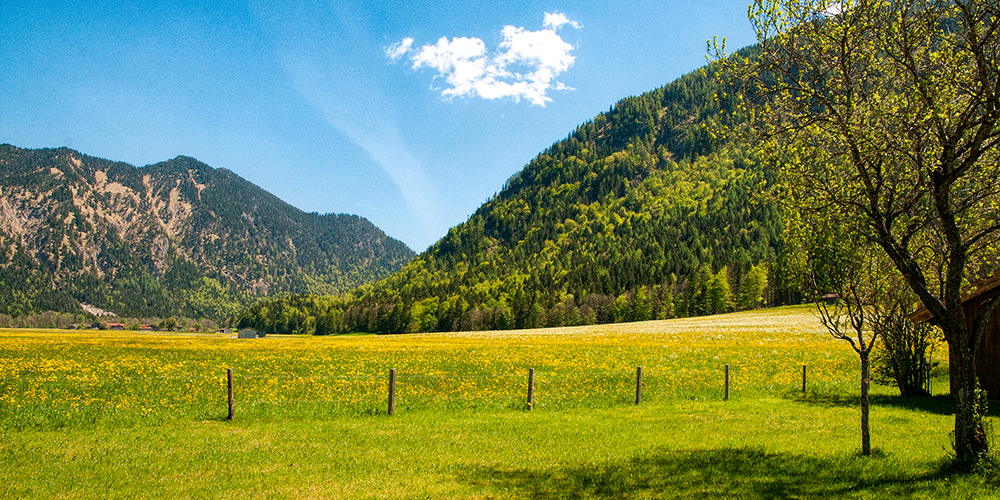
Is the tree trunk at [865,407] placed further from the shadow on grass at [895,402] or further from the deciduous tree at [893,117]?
the shadow on grass at [895,402]

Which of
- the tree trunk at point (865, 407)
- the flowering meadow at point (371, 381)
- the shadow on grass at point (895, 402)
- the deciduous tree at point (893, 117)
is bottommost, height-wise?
the flowering meadow at point (371, 381)

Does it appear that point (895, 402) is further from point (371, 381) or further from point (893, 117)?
point (371, 381)

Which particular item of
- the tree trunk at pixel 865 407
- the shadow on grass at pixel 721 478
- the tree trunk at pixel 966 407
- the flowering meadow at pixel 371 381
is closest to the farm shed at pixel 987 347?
the flowering meadow at pixel 371 381

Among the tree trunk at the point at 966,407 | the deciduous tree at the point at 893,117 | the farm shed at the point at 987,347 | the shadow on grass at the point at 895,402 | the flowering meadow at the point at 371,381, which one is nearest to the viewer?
the deciduous tree at the point at 893,117

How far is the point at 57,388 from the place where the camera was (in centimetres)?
2338

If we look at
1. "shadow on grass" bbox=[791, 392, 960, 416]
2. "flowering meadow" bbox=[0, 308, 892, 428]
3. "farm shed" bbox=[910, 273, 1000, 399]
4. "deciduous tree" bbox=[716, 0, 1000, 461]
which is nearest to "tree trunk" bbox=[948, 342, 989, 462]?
"deciduous tree" bbox=[716, 0, 1000, 461]

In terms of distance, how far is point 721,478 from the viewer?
35.9ft

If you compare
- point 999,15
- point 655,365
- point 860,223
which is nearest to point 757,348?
point 655,365

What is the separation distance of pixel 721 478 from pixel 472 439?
6685mm

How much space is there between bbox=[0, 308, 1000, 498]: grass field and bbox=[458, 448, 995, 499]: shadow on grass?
6cm

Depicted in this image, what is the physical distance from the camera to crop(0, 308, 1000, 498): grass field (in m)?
10.3

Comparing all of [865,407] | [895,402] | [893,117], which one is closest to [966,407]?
[865,407]

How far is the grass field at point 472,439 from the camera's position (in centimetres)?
1034

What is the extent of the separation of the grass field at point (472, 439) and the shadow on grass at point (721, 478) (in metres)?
0.06
